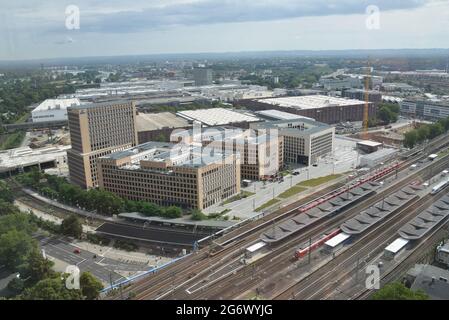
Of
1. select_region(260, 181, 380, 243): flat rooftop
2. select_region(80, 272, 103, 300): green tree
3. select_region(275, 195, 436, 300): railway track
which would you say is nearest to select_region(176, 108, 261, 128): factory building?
select_region(260, 181, 380, 243): flat rooftop

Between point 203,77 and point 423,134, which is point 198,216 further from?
point 203,77

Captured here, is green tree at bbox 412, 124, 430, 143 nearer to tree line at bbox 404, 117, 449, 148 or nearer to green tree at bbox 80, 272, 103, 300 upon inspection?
tree line at bbox 404, 117, 449, 148

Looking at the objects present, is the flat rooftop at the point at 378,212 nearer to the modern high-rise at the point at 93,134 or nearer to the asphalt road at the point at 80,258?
the asphalt road at the point at 80,258

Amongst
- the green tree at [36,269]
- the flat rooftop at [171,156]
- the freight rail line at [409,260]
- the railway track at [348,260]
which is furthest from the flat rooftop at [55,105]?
the freight rail line at [409,260]

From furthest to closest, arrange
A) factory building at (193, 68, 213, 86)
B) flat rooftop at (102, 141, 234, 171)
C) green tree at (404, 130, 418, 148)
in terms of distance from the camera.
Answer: factory building at (193, 68, 213, 86) < green tree at (404, 130, 418, 148) < flat rooftop at (102, 141, 234, 171)

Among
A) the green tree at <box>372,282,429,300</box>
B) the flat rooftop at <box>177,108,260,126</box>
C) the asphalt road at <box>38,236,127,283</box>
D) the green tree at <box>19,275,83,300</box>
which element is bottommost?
the asphalt road at <box>38,236,127,283</box>

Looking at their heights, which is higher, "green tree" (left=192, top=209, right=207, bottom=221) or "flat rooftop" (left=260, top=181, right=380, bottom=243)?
"flat rooftop" (left=260, top=181, right=380, bottom=243)

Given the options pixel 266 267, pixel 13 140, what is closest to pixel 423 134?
pixel 266 267
